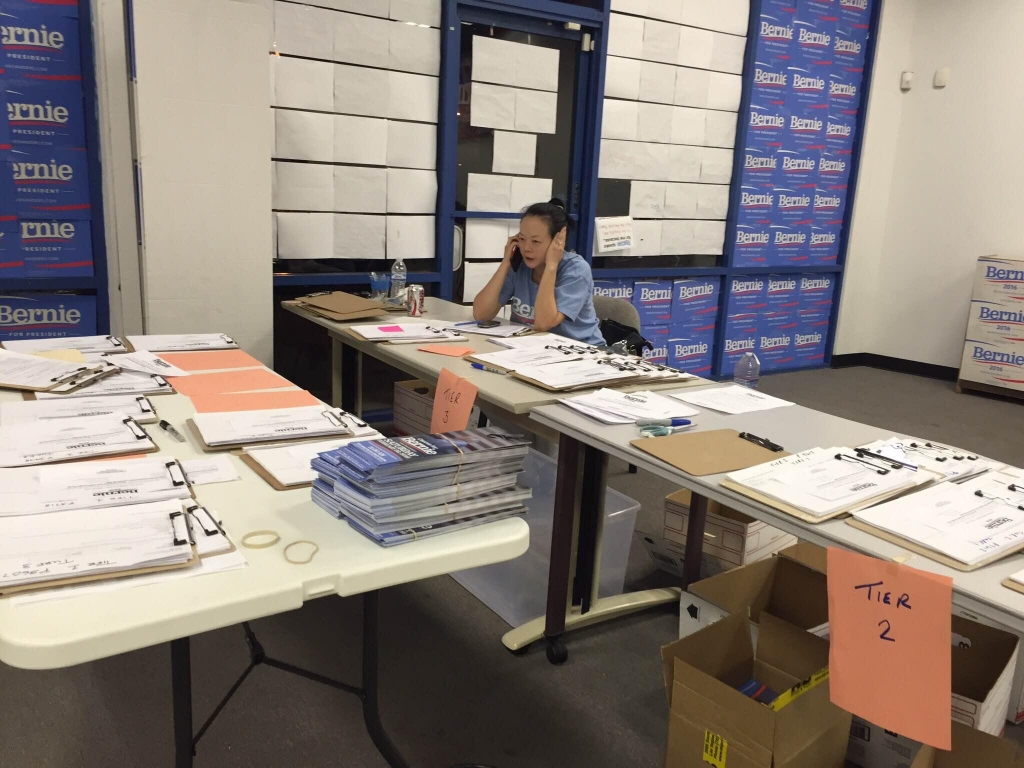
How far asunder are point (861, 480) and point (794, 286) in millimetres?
4525

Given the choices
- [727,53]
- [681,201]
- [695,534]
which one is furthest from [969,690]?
[727,53]

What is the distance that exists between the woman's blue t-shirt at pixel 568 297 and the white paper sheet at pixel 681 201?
2051 mm

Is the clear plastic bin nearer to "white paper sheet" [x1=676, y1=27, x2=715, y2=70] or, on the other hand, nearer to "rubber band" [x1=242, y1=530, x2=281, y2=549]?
"rubber band" [x1=242, y1=530, x2=281, y2=549]

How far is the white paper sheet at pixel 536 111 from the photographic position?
13.2 ft

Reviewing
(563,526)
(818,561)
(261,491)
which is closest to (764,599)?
(818,561)

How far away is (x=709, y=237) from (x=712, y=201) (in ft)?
0.75

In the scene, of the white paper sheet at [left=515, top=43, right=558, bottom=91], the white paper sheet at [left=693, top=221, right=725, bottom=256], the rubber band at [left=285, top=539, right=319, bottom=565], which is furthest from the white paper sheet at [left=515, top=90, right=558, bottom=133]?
the rubber band at [left=285, top=539, right=319, bottom=565]

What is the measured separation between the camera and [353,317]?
2.89m

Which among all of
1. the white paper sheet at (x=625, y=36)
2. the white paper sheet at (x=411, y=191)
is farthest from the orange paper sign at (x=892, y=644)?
the white paper sheet at (x=625, y=36)

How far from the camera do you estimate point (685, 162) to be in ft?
15.6

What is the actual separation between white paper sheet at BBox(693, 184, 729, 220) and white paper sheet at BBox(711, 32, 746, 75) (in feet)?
2.28

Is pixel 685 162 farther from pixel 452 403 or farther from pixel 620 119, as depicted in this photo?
pixel 452 403

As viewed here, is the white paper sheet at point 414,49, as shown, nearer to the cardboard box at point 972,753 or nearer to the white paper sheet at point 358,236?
the white paper sheet at point 358,236

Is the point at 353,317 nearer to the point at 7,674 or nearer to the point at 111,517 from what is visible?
the point at 7,674
